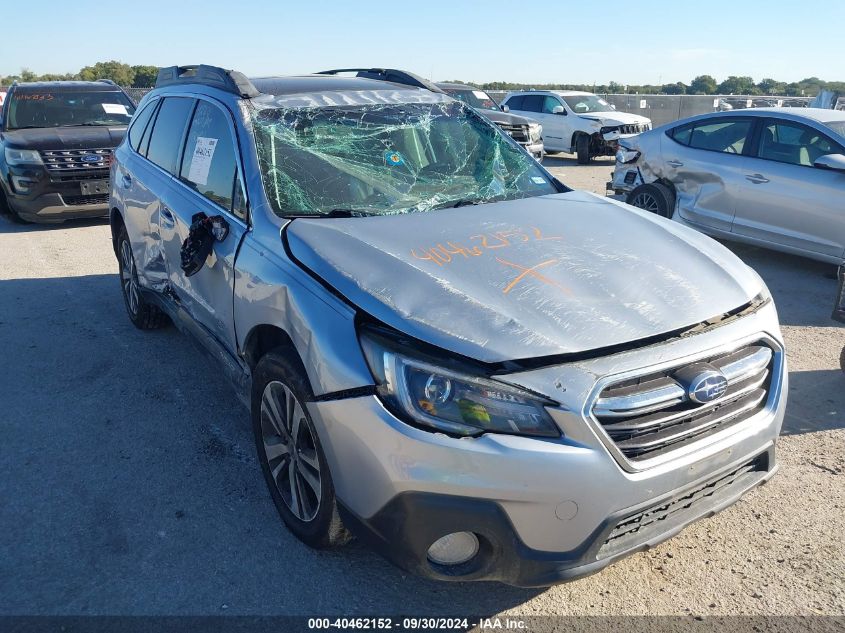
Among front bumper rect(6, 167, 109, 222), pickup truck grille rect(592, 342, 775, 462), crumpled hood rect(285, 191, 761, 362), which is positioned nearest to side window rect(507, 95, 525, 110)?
front bumper rect(6, 167, 109, 222)

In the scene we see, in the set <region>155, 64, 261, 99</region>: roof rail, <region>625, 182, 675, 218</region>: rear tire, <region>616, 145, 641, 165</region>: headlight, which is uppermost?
<region>155, 64, 261, 99</region>: roof rail

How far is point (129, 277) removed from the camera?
563 centimetres

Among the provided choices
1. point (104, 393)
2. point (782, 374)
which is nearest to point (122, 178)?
point (104, 393)

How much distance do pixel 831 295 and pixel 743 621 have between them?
15.5ft

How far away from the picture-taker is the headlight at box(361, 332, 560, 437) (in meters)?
2.27

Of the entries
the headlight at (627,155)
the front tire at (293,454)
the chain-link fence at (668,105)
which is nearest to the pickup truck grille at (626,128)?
the headlight at (627,155)

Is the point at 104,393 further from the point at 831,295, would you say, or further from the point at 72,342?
the point at 831,295

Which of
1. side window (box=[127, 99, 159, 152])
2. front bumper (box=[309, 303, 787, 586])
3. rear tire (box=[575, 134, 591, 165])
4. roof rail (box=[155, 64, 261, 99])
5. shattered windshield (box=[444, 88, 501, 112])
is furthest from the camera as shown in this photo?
rear tire (box=[575, 134, 591, 165])

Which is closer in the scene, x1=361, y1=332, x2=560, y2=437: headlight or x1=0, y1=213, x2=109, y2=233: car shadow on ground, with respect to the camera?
x1=361, y1=332, x2=560, y2=437: headlight

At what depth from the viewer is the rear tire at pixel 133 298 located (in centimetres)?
543

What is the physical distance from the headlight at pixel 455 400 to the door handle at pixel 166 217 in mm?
2312

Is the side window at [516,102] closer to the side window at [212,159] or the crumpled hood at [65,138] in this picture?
the crumpled hood at [65,138]

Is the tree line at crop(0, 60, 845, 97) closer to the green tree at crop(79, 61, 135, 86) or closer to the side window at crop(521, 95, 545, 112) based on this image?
the green tree at crop(79, 61, 135, 86)

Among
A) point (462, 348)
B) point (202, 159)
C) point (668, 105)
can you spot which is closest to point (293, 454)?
point (462, 348)
